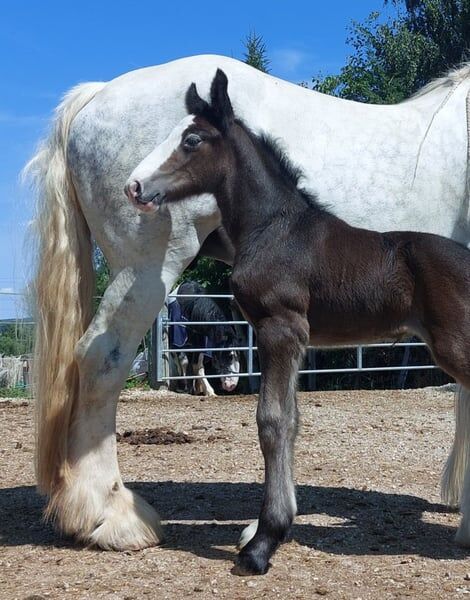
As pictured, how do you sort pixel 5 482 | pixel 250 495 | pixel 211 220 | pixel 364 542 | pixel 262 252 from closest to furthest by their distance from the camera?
pixel 262 252 → pixel 364 542 → pixel 211 220 → pixel 250 495 → pixel 5 482

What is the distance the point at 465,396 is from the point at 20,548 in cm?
259

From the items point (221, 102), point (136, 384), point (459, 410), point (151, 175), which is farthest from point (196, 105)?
point (136, 384)

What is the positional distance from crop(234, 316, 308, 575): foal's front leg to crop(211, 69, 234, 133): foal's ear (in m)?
1.04

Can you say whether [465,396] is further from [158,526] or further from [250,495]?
[158,526]

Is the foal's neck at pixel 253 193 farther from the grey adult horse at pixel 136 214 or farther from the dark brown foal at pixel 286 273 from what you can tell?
the grey adult horse at pixel 136 214

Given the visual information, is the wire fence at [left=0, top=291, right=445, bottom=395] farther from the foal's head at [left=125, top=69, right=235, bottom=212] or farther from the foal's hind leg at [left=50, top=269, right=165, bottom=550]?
the foal's head at [left=125, top=69, right=235, bottom=212]

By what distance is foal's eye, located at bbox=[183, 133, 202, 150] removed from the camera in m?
3.86

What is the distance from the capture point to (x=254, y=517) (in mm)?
4590

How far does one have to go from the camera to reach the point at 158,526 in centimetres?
412

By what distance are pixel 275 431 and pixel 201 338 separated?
8968 mm

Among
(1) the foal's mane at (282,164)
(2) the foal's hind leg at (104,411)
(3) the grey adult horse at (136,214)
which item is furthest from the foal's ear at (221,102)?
(2) the foal's hind leg at (104,411)

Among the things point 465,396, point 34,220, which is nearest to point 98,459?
point 34,220

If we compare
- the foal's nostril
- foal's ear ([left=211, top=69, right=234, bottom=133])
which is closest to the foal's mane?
foal's ear ([left=211, top=69, right=234, bottom=133])

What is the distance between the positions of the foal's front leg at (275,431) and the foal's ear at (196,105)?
111cm
